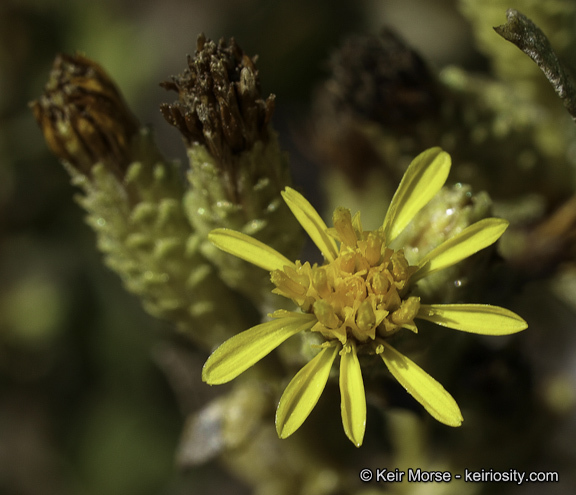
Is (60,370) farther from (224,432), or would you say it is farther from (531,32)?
(531,32)

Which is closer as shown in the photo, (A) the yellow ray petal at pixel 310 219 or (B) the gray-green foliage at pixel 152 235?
(A) the yellow ray petal at pixel 310 219

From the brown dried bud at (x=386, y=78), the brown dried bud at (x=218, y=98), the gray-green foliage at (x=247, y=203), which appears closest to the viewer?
the brown dried bud at (x=218, y=98)

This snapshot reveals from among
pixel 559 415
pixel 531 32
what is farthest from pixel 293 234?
pixel 559 415

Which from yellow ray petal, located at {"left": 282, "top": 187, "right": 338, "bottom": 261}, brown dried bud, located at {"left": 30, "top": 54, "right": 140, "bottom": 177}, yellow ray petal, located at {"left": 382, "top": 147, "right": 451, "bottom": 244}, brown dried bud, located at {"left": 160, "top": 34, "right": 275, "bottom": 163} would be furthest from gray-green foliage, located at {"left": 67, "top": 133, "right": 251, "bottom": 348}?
yellow ray petal, located at {"left": 382, "top": 147, "right": 451, "bottom": 244}

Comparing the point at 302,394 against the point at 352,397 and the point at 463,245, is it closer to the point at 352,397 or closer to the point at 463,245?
the point at 352,397

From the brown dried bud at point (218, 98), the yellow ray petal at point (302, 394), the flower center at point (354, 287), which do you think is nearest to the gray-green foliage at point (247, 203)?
the brown dried bud at point (218, 98)

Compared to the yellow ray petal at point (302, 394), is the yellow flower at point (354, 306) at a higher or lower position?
higher

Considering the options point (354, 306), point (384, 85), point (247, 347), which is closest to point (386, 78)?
point (384, 85)

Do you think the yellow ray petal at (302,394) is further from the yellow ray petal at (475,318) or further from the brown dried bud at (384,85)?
the brown dried bud at (384,85)
